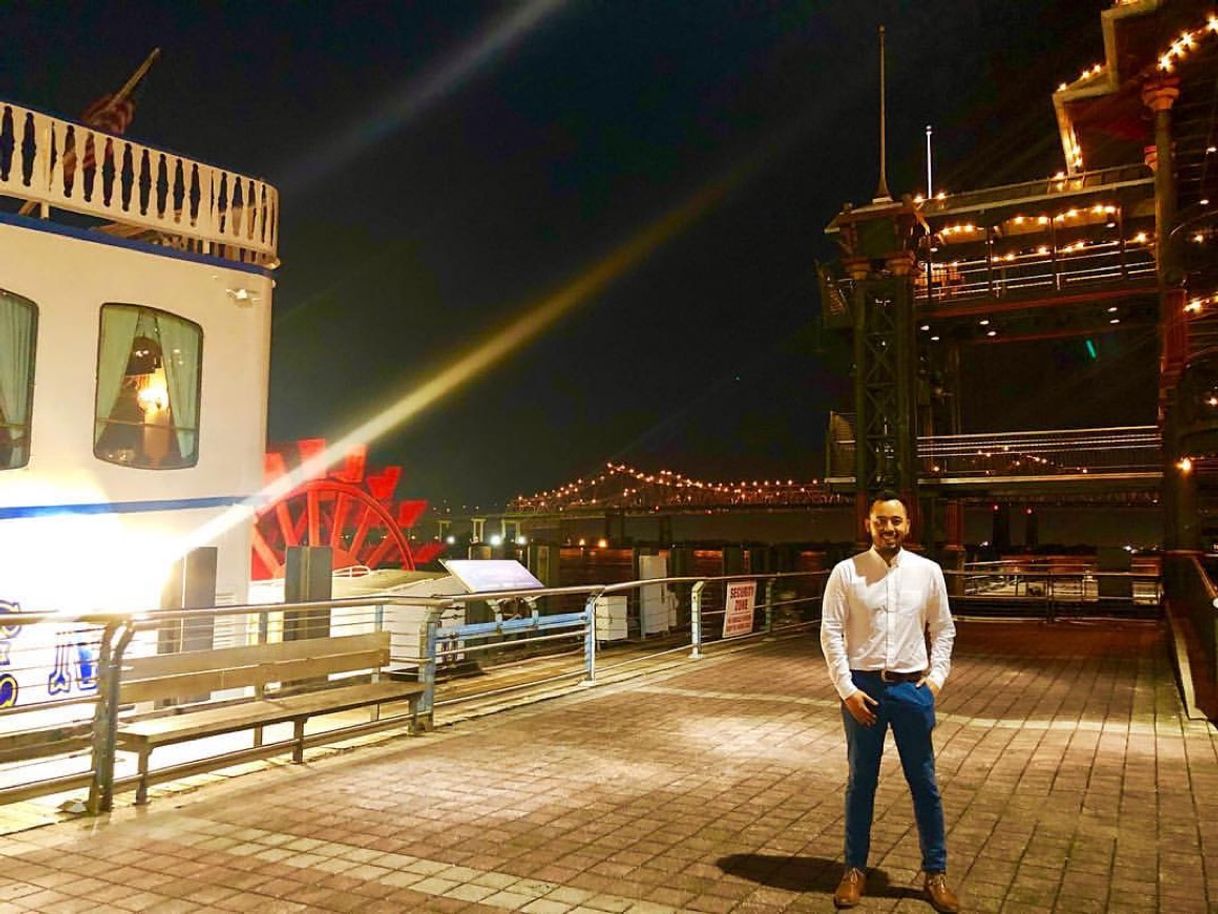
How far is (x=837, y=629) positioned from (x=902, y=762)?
638 mm

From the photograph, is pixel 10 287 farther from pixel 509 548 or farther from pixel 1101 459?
pixel 509 548

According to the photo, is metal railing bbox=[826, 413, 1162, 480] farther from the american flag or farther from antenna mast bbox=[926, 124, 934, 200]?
the american flag

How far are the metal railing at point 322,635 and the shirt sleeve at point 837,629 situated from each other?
13.0 feet

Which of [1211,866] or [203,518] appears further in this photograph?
[203,518]

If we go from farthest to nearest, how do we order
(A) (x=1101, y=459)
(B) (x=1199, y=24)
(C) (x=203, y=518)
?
(A) (x=1101, y=459) → (B) (x=1199, y=24) → (C) (x=203, y=518)

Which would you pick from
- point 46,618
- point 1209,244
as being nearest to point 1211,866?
point 46,618

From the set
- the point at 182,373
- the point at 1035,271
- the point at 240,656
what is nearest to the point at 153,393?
the point at 182,373

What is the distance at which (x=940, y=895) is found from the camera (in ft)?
13.9

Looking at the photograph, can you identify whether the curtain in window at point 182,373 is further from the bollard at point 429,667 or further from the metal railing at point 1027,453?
the metal railing at point 1027,453

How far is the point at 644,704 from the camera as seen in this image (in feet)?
31.7

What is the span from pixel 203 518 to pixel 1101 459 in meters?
25.3

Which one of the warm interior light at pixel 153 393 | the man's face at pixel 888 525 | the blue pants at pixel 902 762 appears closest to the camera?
the blue pants at pixel 902 762

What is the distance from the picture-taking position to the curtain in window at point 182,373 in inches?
393

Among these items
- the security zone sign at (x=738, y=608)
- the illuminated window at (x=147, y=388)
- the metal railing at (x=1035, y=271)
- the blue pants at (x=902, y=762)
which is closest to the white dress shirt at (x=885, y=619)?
the blue pants at (x=902, y=762)
